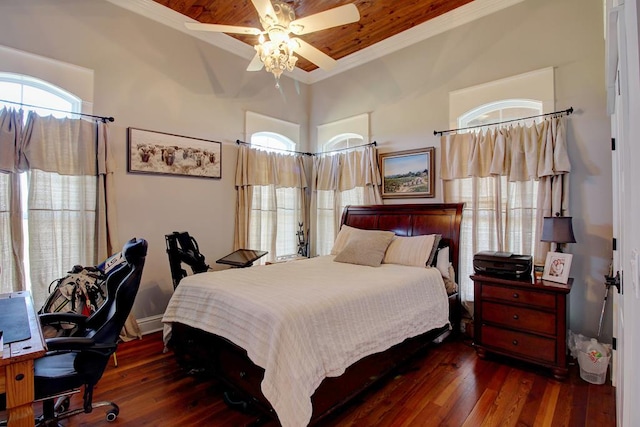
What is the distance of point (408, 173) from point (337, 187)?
107 cm

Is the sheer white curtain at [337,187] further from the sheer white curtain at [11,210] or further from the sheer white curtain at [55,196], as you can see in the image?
the sheer white curtain at [11,210]

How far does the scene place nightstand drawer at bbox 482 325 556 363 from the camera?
7.94ft

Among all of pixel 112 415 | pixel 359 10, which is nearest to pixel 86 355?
pixel 112 415

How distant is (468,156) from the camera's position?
3.35m

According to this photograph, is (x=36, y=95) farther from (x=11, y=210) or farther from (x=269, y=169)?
(x=269, y=169)

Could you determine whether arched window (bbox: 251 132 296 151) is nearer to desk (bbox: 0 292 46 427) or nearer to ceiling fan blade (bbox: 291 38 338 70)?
ceiling fan blade (bbox: 291 38 338 70)

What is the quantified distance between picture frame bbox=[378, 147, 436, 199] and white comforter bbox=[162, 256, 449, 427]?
1177 millimetres

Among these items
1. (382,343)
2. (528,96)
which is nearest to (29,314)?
(382,343)

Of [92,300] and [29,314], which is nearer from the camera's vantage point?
[29,314]

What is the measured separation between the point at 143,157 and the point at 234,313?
226 centimetres

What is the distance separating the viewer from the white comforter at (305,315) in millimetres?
1645

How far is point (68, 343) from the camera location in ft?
4.85

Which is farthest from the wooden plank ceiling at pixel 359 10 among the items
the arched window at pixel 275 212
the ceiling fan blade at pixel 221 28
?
the arched window at pixel 275 212

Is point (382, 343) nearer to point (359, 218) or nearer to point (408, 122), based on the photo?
point (359, 218)
